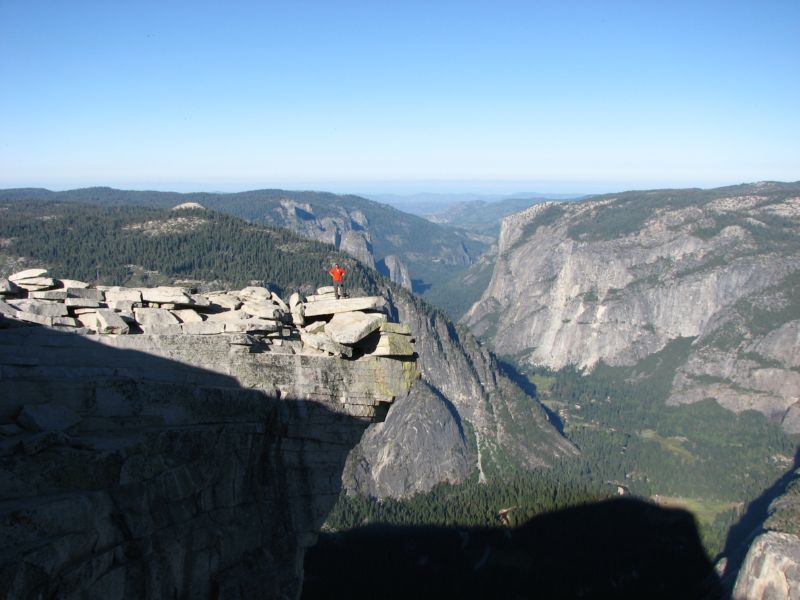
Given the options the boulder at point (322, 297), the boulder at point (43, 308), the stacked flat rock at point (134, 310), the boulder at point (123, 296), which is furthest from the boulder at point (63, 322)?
the boulder at point (322, 297)

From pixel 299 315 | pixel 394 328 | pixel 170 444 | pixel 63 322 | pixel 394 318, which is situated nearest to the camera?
pixel 170 444

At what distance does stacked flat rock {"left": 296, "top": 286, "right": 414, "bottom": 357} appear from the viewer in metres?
20.2

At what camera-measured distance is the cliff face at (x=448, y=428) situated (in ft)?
355

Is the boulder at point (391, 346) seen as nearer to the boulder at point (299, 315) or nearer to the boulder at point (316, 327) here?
the boulder at point (316, 327)

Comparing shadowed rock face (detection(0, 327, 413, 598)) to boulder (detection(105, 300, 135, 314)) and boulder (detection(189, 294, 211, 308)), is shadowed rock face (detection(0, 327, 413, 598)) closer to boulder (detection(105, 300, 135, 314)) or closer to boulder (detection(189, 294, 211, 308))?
boulder (detection(105, 300, 135, 314))

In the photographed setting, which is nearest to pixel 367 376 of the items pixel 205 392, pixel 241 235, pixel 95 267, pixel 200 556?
pixel 205 392

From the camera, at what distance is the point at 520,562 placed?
7338 cm

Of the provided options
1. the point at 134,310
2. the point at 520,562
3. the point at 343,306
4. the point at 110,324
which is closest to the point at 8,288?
the point at 134,310

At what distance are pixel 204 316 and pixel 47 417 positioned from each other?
285 inches

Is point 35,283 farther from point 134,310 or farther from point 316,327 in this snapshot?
point 316,327

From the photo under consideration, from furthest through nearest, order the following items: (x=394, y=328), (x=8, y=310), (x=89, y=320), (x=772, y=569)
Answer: (x=772, y=569)
(x=394, y=328)
(x=89, y=320)
(x=8, y=310)

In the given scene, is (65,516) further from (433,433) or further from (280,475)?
(433,433)

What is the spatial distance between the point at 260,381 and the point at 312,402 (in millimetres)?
1601

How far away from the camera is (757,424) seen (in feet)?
522
